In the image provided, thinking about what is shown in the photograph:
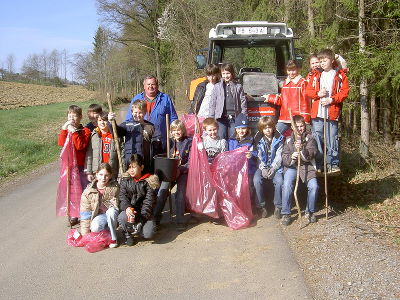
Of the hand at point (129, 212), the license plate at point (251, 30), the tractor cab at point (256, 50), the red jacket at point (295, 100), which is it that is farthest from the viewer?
the license plate at point (251, 30)

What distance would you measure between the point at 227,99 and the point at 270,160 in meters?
1.16

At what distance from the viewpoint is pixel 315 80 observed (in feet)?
20.8

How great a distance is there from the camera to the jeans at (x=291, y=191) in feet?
18.7

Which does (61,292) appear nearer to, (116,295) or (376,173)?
(116,295)

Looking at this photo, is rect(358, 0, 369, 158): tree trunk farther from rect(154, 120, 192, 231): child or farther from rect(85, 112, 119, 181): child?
rect(85, 112, 119, 181): child

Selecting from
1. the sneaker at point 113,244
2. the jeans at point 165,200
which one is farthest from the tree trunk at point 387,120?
the sneaker at point 113,244

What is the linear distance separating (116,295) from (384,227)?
343 centimetres

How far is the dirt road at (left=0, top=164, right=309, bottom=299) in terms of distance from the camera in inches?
162

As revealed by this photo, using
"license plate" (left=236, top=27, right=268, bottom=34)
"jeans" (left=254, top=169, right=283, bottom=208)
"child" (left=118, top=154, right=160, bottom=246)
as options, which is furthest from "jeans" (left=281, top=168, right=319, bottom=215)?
"license plate" (left=236, top=27, right=268, bottom=34)

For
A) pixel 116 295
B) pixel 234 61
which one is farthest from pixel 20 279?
pixel 234 61

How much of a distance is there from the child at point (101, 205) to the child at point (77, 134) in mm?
598

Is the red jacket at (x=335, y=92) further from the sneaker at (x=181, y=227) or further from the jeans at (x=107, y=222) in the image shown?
the jeans at (x=107, y=222)

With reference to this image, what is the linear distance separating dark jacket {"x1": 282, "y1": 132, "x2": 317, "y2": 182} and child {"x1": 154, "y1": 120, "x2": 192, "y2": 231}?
1.33m

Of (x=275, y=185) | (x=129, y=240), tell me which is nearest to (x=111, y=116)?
(x=129, y=240)
